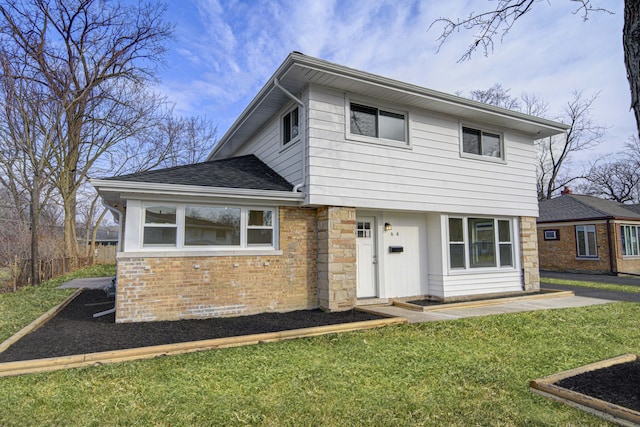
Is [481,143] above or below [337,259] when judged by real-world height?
above

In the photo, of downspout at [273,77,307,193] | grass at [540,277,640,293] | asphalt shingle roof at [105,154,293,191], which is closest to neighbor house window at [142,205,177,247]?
asphalt shingle roof at [105,154,293,191]

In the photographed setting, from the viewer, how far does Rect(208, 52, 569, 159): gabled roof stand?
22.9 ft

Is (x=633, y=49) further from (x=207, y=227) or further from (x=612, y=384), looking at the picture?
(x=207, y=227)

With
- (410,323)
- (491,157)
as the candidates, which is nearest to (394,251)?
(410,323)

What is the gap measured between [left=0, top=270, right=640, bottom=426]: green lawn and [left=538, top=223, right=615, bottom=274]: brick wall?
13.3 m

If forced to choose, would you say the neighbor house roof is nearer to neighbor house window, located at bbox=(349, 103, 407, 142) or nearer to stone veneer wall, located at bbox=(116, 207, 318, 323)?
stone veneer wall, located at bbox=(116, 207, 318, 323)

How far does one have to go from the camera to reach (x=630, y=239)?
1727 cm

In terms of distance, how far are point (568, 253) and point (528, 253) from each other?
9747mm

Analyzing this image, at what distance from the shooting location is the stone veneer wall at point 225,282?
635cm

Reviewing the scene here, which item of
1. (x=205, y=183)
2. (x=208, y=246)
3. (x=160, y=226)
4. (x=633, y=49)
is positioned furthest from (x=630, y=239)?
(x=160, y=226)

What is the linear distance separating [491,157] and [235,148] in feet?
27.6

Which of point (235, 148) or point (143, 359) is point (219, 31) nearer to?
point (235, 148)

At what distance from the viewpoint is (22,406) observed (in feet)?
10.8

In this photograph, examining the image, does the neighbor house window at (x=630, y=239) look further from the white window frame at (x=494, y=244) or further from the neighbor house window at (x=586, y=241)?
the white window frame at (x=494, y=244)
